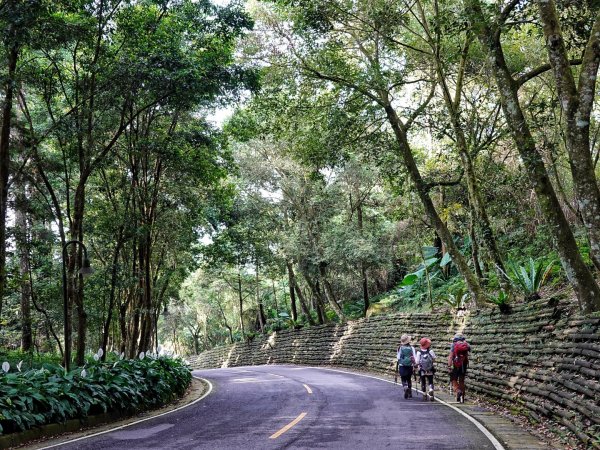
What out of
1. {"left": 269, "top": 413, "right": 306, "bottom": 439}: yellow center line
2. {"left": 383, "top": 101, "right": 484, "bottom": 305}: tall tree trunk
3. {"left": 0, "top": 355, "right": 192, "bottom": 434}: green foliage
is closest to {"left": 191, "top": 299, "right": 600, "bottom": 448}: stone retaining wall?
{"left": 383, "top": 101, "right": 484, "bottom": 305}: tall tree trunk

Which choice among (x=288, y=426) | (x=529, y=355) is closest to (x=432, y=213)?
(x=529, y=355)

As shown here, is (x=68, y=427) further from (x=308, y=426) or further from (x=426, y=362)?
(x=426, y=362)

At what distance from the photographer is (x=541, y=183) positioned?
9367 mm

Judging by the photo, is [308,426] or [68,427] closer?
[308,426]

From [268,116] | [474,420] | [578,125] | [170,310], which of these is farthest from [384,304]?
[170,310]

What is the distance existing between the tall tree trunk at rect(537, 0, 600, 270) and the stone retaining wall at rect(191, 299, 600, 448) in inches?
67.1

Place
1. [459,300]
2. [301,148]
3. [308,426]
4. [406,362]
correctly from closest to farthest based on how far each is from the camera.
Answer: [308,426] < [406,362] < [459,300] < [301,148]

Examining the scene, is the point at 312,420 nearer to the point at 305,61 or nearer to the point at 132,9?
the point at 132,9

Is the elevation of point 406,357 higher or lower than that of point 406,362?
higher

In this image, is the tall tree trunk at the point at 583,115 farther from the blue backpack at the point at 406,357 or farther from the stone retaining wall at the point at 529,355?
the blue backpack at the point at 406,357

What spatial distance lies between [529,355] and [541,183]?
11.7ft

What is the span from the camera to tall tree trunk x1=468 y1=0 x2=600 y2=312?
348 inches

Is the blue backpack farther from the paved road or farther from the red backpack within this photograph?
the red backpack

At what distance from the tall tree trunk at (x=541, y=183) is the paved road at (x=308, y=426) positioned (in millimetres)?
3034
